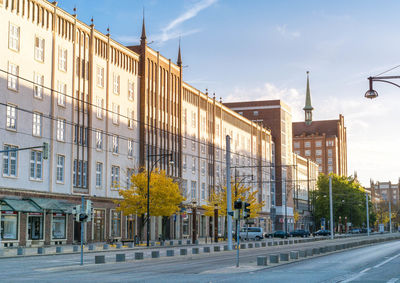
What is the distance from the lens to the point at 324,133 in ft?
611

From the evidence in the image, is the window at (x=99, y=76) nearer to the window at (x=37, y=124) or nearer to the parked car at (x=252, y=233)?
the window at (x=37, y=124)

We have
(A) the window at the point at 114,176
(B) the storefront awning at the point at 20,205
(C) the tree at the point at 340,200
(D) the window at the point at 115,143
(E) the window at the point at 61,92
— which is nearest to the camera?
(B) the storefront awning at the point at 20,205

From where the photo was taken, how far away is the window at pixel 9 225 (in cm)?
4844

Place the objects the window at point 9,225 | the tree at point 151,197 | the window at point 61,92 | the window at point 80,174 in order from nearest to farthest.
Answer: the window at point 9,225
the window at point 61,92
the window at point 80,174
the tree at point 151,197

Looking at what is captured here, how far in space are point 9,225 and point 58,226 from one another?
6.74 m

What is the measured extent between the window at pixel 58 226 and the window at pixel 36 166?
14.1 ft

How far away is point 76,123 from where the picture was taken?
58.2 m

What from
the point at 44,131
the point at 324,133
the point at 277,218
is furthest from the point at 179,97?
the point at 324,133

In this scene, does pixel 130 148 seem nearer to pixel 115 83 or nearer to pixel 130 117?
pixel 130 117

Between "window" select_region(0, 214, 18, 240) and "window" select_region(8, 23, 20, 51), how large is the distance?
44.5 feet

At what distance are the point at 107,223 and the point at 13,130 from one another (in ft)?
55.5

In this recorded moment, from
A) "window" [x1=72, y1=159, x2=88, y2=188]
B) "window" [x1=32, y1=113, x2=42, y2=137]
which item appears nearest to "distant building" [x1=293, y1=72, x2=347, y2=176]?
"window" [x1=72, y1=159, x2=88, y2=188]

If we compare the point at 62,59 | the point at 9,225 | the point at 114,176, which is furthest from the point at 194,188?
the point at 9,225

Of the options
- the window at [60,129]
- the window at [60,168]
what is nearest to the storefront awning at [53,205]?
the window at [60,168]
